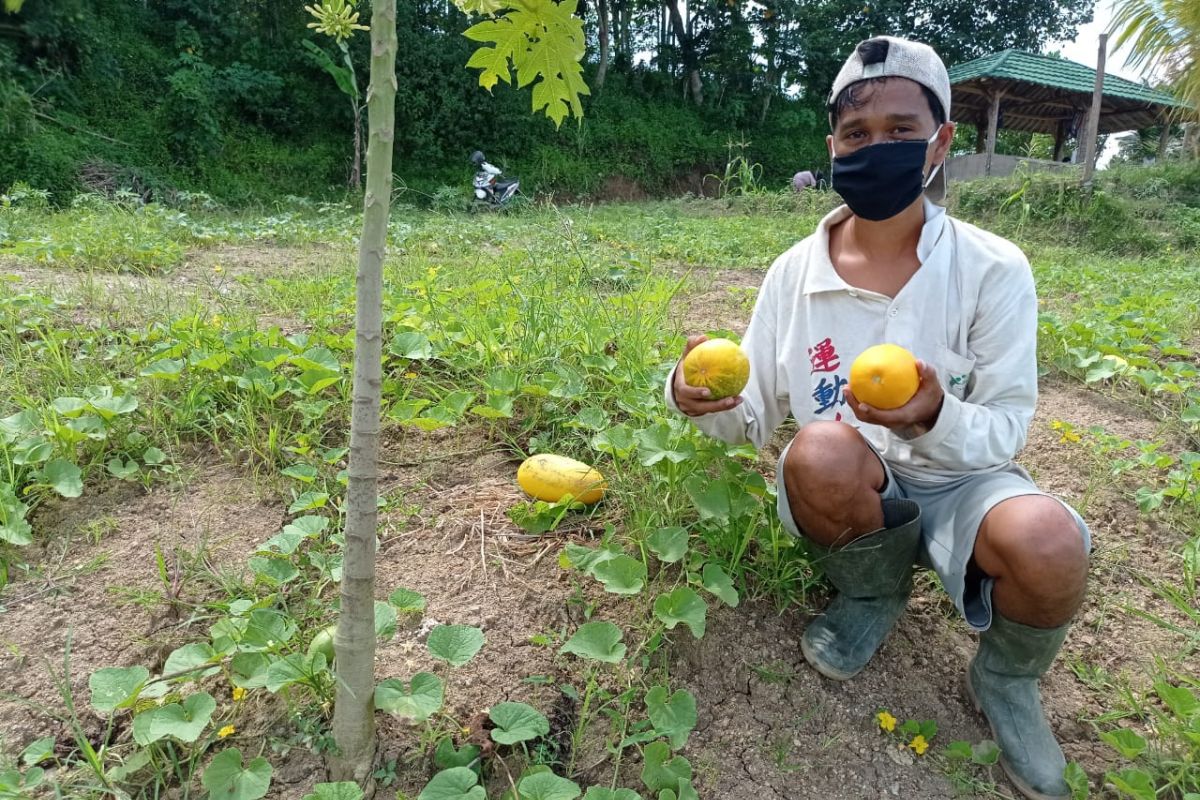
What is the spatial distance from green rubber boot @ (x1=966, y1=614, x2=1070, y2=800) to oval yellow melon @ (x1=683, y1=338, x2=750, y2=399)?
712 millimetres

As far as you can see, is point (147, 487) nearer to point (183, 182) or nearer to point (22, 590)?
point (22, 590)

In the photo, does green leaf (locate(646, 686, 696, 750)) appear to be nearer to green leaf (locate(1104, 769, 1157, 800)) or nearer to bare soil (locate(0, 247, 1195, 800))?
bare soil (locate(0, 247, 1195, 800))

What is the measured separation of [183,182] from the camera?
12320mm

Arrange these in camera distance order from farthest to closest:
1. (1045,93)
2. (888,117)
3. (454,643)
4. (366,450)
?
(1045,93) < (888,117) < (454,643) < (366,450)

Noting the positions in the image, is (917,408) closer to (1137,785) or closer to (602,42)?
(1137,785)

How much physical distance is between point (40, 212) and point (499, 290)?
6283 mm

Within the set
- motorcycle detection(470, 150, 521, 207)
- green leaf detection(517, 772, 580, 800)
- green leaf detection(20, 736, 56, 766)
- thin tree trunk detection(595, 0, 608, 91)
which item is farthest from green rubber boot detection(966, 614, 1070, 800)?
thin tree trunk detection(595, 0, 608, 91)

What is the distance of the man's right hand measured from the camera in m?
1.61

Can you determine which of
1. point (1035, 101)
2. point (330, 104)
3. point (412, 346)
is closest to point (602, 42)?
point (330, 104)

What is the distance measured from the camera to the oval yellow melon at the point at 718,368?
157 centimetres

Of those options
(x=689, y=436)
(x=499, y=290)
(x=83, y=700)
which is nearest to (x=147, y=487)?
(x=83, y=700)

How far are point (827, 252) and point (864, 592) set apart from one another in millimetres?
821

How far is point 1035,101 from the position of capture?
50.7ft

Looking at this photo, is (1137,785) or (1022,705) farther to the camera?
(1022,705)
